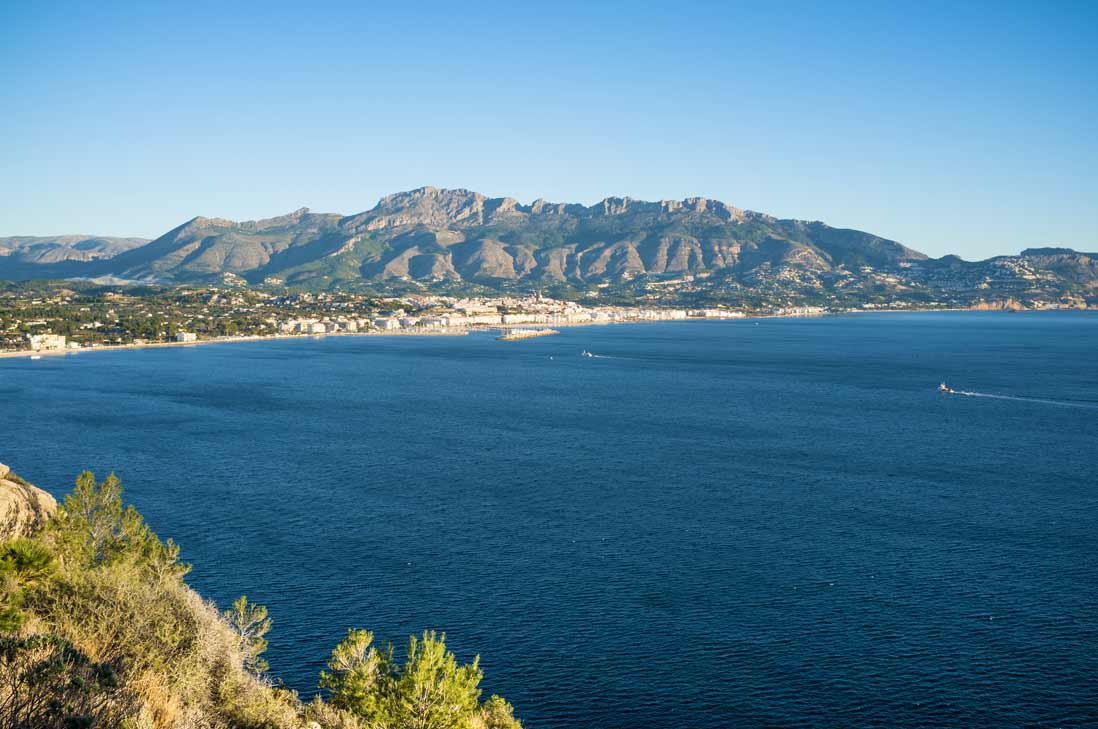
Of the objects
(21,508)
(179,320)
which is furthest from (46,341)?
(21,508)

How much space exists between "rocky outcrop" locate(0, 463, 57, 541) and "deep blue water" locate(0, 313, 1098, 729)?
6.35 metres

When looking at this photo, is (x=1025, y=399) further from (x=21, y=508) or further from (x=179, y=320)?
(x=179, y=320)

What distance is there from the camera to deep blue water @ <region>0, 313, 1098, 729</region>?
2573cm

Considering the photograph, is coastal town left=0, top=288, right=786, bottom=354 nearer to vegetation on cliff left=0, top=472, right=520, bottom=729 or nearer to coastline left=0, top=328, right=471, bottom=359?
coastline left=0, top=328, right=471, bottom=359

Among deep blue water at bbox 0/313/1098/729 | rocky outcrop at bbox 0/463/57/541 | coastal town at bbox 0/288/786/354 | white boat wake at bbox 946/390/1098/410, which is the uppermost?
coastal town at bbox 0/288/786/354

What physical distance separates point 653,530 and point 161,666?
25.2 meters

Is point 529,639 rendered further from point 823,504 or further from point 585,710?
point 823,504

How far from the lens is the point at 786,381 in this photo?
9081cm

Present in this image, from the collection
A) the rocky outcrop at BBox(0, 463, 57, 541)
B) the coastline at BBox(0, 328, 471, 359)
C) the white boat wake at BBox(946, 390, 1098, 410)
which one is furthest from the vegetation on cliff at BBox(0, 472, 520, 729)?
the coastline at BBox(0, 328, 471, 359)

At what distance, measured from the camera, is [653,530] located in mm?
38719

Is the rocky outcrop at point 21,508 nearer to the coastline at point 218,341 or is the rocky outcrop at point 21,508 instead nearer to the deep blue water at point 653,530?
the deep blue water at point 653,530

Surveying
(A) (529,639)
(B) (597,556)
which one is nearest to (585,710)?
(A) (529,639)

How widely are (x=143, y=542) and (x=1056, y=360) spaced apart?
380 feet

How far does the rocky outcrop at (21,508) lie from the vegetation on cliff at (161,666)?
11.6ft
